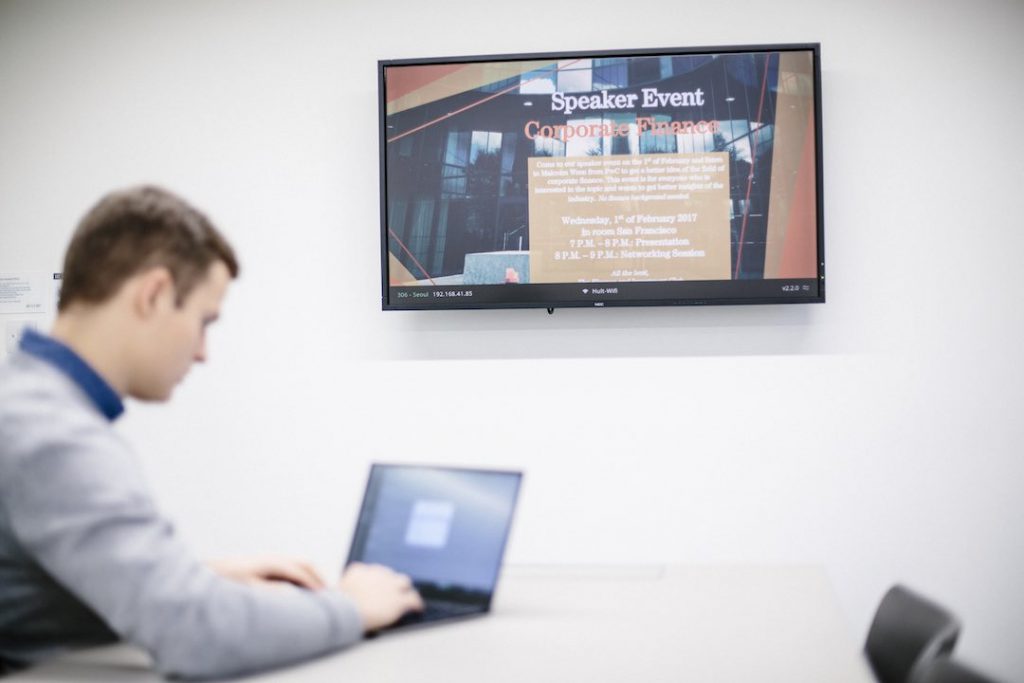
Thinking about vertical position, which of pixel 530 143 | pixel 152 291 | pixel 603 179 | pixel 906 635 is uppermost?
pixel 530 143

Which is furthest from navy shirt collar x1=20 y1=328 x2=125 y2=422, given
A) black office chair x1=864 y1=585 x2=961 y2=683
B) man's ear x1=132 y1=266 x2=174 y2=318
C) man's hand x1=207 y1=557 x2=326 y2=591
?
black office chair x1=864 y1=585 x2=961 y2=683

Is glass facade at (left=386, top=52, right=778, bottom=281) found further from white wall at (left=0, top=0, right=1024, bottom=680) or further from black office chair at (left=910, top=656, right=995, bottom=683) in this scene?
black office chair at (left=910, top=656, right=995, bottom=683)

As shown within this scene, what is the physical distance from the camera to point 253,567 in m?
1.49

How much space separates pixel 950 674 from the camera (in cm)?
128

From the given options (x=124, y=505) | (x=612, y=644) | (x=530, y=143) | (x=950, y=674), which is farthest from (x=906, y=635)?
(x=530, y=143)

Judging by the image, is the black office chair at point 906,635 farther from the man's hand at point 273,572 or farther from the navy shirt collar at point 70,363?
the navy shirt collar at point 70,363

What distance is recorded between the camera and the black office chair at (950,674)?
3.99 ft

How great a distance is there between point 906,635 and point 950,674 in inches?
22.6

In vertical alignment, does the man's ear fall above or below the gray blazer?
above

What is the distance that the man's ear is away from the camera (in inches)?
51.8

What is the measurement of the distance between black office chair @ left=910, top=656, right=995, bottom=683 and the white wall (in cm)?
157

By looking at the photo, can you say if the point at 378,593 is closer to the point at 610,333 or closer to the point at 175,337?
the point at 175,337

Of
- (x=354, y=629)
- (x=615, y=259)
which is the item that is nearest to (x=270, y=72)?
(x=615, y=259)

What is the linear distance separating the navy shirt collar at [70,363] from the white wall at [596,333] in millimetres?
1698
